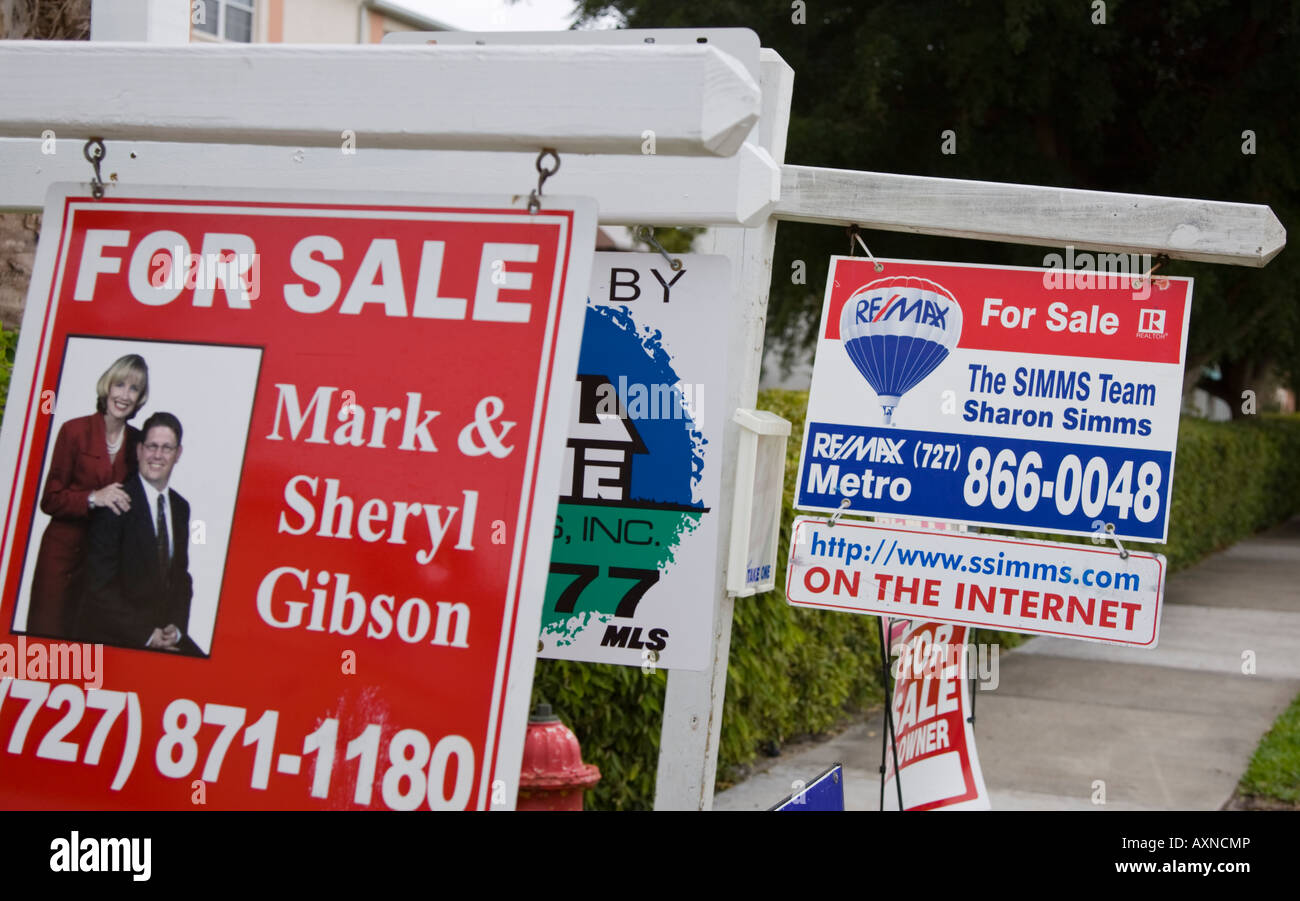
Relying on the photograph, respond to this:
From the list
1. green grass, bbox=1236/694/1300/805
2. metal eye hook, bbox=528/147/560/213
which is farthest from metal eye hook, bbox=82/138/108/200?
green grass, bbox=1236/694/1300/805

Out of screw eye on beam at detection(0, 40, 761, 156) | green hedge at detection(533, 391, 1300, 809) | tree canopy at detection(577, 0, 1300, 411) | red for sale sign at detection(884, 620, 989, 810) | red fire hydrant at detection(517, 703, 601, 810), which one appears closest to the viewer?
screw eye on beam at detection(0, 40, 761, 156)

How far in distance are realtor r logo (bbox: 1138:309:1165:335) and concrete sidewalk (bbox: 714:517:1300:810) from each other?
3.42 m

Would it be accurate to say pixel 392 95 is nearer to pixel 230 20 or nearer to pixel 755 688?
pixel 755 688

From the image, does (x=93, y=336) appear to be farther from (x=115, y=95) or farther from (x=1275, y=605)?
(x=1275, y=605)

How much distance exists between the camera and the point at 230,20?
72.6 ft

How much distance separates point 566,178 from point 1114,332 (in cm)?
172

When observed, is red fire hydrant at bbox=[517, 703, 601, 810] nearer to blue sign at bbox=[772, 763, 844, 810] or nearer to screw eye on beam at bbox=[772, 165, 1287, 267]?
blue sign at bbox=[772, 763, 844, 810]

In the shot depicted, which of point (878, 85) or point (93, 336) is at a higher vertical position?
point (878, 85)

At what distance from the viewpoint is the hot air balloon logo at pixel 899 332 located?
12.0 feet

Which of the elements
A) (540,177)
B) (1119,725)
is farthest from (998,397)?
(1119,725)

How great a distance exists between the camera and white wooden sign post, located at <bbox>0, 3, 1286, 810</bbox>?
1753 millimetres

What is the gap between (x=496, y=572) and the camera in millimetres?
1805

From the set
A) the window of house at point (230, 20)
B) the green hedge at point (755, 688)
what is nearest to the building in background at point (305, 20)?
the window of house at point (230, 20)
